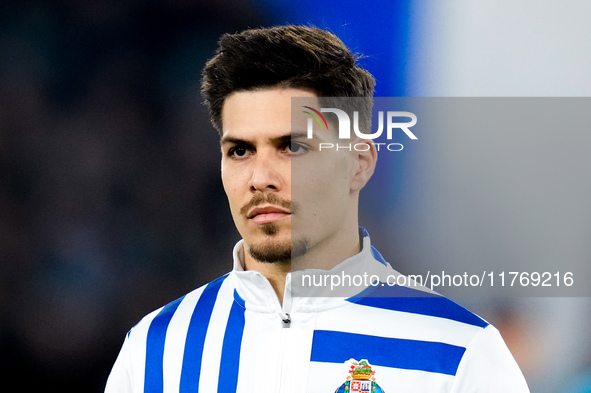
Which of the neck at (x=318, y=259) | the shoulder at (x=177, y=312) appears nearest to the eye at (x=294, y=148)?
the neck at (x=318, y=259)

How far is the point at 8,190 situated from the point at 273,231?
220 cm

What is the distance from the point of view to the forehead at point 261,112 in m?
1.76

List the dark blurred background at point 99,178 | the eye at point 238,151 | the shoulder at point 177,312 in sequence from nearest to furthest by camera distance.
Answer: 1. the eye at point 238,151
2. the shoulder at point 177,312
3. the dark blurred background at point 99,178

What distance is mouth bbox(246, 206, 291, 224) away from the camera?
174cm

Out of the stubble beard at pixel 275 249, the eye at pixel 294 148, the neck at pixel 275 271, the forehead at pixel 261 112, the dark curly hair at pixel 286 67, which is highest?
the dark curly hair at pixel 286 67

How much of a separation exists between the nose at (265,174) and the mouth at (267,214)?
0.05 metres

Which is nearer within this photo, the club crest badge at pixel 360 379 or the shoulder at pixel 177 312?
the club crest badge at pixel 360 379

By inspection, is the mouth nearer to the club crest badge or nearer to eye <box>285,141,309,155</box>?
eye <box>285,141,309,155</box>

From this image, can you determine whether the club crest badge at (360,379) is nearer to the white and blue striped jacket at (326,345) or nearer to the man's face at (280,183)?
the white and blue striped jacket at (326,345)

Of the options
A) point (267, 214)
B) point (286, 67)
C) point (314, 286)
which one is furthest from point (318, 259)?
point (286, 67)

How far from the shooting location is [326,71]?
187 centimetres

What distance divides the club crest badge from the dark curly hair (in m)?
0.70

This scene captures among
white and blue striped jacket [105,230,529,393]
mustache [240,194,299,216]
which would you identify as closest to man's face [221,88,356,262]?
mustache [240,194,299,216]

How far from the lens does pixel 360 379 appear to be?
5.58ft
